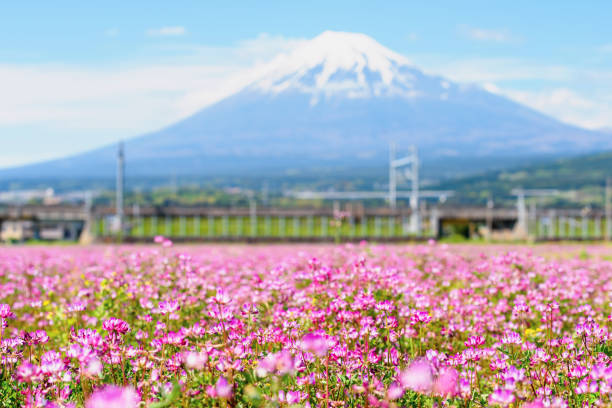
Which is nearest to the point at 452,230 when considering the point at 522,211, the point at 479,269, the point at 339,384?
the point at 522,211

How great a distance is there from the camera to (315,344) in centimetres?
391

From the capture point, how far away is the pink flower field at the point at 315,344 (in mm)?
4117

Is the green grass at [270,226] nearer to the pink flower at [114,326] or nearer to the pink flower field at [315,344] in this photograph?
the pink flower field at [315,344]

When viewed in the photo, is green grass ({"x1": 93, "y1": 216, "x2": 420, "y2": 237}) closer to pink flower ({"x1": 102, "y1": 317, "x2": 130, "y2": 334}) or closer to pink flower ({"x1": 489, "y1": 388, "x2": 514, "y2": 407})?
pink flower ({"x1": 102, "y1": 317, "x2": 130, "y2": 334})

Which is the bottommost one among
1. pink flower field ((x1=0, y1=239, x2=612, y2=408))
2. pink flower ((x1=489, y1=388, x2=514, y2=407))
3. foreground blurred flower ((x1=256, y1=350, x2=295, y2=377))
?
pink flower field ((x1=0, y1=239, x2=612, y2=408))

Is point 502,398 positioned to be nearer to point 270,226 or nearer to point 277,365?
point 277,365

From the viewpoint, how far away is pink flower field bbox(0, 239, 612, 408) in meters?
4.12

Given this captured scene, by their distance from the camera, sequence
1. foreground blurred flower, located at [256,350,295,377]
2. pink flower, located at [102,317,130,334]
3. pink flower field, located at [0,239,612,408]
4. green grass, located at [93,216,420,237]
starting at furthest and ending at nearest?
green grass, located at [93,216,420,237] < pink flower, located at [102,317,130,334] < pink flower field, located at [0,239,612,408] < foreground blurred flower, located at [256,350,295,377]

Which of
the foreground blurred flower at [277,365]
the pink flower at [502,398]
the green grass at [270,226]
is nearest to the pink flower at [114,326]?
the foreground blurred flower at [277,365]

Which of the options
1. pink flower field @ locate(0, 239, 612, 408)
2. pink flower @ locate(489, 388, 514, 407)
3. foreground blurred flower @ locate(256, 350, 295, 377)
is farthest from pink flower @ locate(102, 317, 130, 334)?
pink flower @ locate(489, 388, 514, 407)

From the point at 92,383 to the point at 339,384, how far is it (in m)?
1.64

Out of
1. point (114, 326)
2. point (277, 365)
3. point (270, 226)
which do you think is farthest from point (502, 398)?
point (270, 226)

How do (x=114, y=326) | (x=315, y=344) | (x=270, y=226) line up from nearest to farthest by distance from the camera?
(x=315, y=344) → (x=114, y=326) → (x=270, y=226)

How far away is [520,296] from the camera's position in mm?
9625
